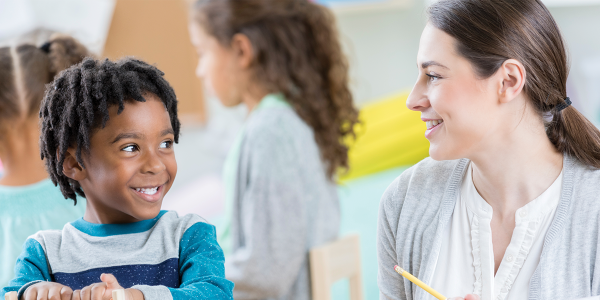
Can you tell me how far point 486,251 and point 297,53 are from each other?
1026mm

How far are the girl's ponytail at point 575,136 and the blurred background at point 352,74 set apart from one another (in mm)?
1066

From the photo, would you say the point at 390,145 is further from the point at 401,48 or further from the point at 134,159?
the point at 134,159

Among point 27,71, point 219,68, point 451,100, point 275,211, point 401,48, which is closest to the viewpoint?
point 451,100

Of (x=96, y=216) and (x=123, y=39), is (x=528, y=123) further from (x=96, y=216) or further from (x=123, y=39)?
(x=123, y=39)

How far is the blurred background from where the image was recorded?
2.20 m

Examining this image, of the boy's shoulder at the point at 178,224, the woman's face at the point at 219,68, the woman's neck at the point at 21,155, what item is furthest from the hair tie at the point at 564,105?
the woman's face at the point at 219,68

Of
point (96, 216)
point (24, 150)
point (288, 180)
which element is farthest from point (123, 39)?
point (96, 216)

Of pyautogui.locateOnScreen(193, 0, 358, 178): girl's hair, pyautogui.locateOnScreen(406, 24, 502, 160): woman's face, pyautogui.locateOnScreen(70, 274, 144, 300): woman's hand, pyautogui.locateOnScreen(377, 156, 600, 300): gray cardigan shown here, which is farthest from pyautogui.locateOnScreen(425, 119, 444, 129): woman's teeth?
pyautogui.locateOnScreen(193, 0, 358, 178): girl's hair

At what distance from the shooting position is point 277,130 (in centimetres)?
166

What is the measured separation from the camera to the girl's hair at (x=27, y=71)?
41.6 inches

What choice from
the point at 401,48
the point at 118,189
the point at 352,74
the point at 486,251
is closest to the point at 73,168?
the point at 118,189

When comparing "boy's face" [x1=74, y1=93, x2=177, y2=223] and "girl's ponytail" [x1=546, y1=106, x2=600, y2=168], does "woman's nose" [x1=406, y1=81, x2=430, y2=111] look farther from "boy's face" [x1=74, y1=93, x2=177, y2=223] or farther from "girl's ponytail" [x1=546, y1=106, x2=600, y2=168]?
"boy's face" [x1=74, y1=93, x2=177, y2=223]

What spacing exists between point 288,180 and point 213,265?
0.91 m

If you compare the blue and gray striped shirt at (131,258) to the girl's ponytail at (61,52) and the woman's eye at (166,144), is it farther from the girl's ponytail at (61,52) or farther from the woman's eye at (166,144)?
the girl's ponytail at (61,52)
